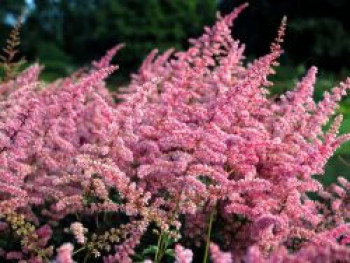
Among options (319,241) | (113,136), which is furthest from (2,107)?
(319,241)

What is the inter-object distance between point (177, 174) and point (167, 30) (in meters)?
27.2

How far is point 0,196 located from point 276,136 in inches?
62.9

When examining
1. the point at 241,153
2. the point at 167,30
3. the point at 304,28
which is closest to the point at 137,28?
the point at 167,30

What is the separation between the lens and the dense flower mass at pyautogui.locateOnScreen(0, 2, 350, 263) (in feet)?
11.1

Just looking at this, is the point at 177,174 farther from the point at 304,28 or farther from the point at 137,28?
the point at 137,28

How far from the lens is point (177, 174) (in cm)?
368

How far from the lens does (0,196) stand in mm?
3879

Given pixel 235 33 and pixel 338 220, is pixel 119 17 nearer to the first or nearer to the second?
pixel 235 33

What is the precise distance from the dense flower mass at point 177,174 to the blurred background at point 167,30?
45.1 ft

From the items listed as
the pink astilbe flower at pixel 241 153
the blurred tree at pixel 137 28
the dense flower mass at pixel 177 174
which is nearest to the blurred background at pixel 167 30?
the blurred tree at pixel 137 28

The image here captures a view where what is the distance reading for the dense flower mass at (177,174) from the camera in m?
3.37

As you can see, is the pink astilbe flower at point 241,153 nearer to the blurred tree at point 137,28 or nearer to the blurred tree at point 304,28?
the blurred tree at point 304,28

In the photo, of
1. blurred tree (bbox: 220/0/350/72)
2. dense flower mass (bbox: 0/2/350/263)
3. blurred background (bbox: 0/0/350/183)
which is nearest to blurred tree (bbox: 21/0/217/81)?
blurred background (bbox: 0/0/350/183)

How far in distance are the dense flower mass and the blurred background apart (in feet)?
45.1
